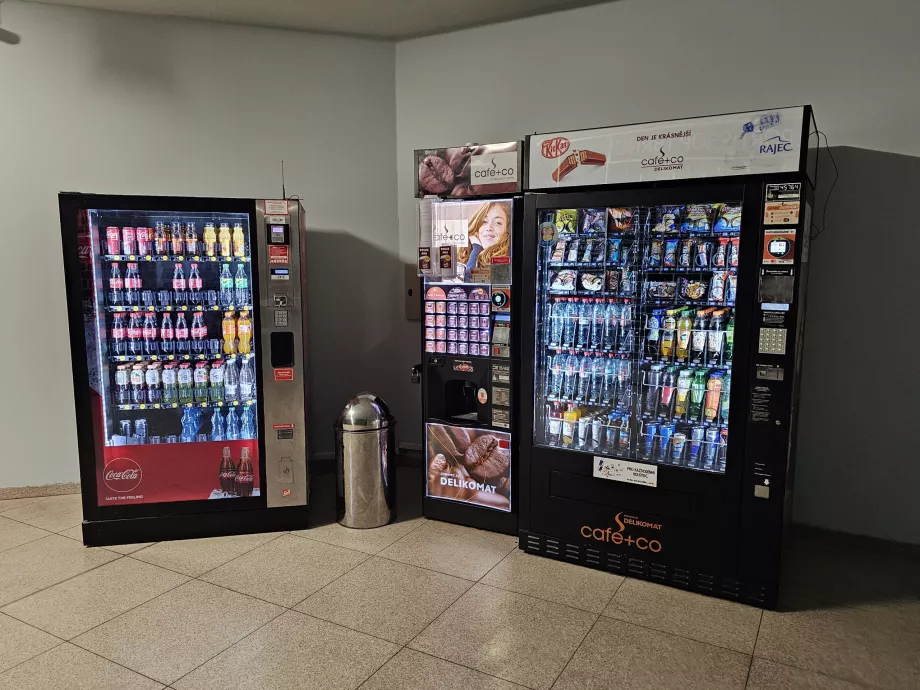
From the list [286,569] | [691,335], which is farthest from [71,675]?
[691,335]

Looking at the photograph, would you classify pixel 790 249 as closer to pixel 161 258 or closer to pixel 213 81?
pixel 161 258

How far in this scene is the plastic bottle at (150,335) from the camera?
3594 mm

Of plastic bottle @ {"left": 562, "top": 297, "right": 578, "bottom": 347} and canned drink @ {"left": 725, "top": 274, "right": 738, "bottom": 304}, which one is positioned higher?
canned drink @ {"left": 725, "top": 274, "right": 738, "bottom": 304}

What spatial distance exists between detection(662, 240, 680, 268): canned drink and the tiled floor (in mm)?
1668

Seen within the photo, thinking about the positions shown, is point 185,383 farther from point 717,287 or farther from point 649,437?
point 717,287

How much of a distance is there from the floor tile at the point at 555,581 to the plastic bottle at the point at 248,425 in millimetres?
1669

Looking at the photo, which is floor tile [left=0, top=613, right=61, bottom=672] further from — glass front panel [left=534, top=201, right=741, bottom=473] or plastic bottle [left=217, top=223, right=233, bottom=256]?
glass front panel [left=534, top=201, right=741, bottom=473]

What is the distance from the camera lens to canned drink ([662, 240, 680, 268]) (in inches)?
122

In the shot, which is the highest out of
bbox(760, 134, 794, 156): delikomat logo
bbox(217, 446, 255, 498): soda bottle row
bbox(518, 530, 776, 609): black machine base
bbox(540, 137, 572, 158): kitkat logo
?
bbox(540, 137, 572, 158): kitkat logo

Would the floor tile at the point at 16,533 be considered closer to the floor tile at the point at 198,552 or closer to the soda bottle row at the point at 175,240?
the floor tile at the point at 198,552

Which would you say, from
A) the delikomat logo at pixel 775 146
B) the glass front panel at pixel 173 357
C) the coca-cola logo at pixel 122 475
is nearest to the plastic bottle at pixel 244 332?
the glass front panel at pixel 173 357

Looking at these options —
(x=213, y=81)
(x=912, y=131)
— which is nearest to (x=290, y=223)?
(x=213, y=81)

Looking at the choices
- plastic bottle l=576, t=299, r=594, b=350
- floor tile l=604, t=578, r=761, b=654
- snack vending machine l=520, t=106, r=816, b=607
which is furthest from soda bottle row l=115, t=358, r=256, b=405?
floor tile l=604, t=578, r=761, b=654

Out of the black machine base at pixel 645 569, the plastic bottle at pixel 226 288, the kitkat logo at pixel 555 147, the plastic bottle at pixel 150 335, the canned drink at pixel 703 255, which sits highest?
the kitkat logo at pixel 555 147
